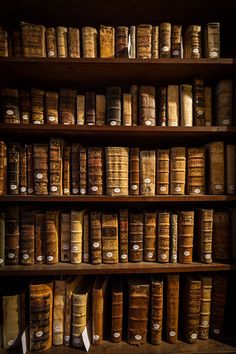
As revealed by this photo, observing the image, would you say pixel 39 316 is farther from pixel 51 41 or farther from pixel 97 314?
pixel 51 41

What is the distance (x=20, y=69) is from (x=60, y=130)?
1.13ft

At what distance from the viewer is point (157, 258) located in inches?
46.6

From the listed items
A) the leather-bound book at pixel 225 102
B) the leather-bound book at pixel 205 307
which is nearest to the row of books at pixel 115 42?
the leather-bound book at pixel 225 102

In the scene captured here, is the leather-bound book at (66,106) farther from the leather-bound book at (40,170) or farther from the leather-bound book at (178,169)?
the leather-bound book at (178,169)

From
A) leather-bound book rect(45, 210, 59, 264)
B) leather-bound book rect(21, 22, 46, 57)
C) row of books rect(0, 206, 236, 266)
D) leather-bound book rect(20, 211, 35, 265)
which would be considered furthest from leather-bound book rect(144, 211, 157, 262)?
leather-bound book rect(21, 22, 46, 57)

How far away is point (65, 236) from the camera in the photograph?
46.3 inches

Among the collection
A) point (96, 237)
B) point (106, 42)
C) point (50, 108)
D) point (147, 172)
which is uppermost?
point (106, 42)

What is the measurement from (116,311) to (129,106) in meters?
1.00

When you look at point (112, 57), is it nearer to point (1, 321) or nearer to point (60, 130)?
point (60, 130)

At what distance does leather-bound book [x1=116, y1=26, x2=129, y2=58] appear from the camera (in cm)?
109

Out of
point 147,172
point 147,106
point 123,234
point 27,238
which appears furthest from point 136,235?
point 147,106

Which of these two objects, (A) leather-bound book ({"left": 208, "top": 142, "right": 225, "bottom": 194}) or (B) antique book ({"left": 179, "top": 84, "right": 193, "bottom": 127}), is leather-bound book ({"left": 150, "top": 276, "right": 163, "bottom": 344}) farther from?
(B) antique book ({"left": 179, "top": 84, "right": 193, "bottom": 127})

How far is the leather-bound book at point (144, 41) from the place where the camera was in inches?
43.1

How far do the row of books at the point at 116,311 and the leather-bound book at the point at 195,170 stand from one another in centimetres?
44
